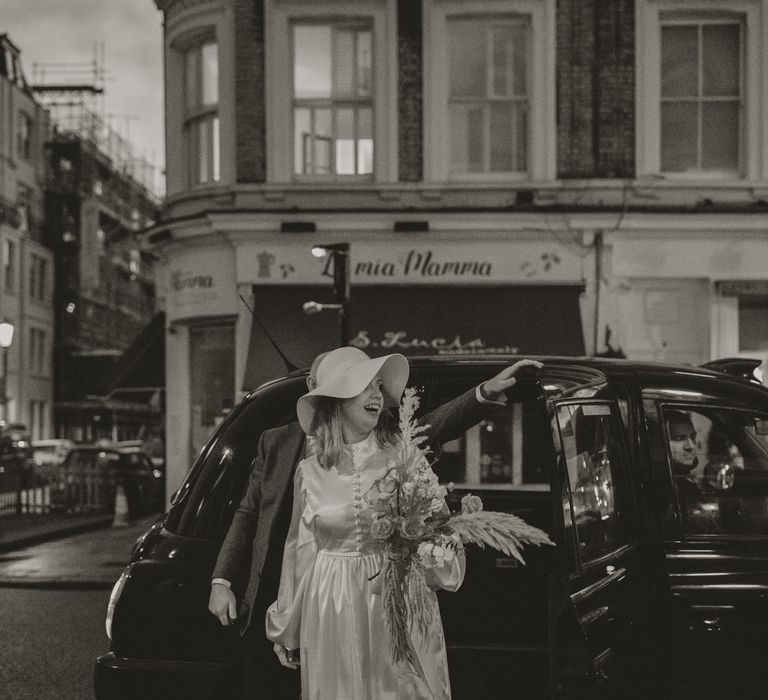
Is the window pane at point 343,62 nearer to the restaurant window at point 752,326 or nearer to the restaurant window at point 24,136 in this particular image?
the restaurant window at point 752,326

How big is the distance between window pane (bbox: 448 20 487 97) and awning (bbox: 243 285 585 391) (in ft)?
9.51

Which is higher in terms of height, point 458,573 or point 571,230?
point 571,230

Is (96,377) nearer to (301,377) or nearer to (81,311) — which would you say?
(81,311)

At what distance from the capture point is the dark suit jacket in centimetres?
385

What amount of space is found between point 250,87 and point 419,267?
3.56 m

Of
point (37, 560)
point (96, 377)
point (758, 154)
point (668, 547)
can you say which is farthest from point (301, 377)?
point (96, 377)

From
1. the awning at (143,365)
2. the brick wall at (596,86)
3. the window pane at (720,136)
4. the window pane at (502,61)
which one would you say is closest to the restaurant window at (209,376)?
the awning at (143,365)

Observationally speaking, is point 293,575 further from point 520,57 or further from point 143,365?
point 143,365

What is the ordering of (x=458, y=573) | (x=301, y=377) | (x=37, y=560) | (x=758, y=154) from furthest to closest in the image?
(x=758, y=154), (x=37, y=560), (x=301, y=377), (x=458, y=573)

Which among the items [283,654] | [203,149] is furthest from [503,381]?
[203,149]

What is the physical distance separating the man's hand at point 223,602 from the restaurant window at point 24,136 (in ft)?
165

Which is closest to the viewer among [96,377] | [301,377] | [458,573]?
[458,573]

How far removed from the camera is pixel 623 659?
388 cm

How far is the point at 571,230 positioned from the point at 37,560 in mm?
8457
